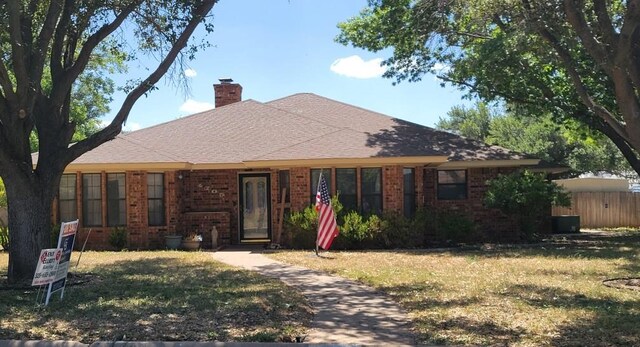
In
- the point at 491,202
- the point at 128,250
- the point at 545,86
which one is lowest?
the point at 128,250

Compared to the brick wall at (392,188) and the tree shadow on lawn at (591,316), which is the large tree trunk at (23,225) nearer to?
the tree shadow on lawn at (591,316)

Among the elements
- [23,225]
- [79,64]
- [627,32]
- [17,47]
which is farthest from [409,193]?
[17,47]

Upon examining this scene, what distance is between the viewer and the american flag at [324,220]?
47.6 ft

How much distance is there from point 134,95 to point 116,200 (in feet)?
24.3

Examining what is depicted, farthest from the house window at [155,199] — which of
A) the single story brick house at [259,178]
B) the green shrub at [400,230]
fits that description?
the green shrub at [400,230]

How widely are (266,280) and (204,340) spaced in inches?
166

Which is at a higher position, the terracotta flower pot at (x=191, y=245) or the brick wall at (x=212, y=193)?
the brick wall at (x=212, y=193)

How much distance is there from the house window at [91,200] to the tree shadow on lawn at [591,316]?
1249 centimetres

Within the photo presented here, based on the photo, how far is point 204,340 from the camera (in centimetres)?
641

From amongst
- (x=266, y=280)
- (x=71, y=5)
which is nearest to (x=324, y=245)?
(x=266, y=280)

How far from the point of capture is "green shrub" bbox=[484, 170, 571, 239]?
16638 millimetres

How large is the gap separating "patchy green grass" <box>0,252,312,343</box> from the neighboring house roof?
6.11m

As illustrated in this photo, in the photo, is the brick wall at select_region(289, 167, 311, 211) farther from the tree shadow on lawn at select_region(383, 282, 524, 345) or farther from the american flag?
the tree shadow on lawn at select_region(383, 282, 524, 345)

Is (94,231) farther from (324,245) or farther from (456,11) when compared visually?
(456,11)
